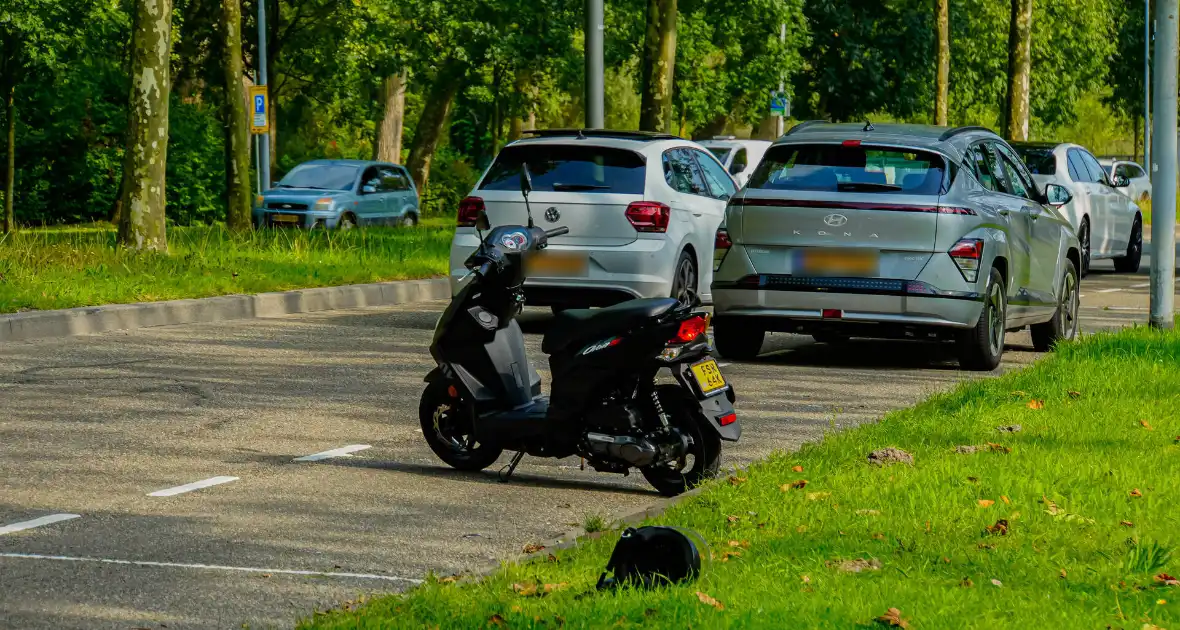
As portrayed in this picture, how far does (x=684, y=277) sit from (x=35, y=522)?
8.69 metres

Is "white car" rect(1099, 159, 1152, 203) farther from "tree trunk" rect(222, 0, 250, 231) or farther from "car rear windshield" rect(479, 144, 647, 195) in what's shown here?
"car rear windshield" rect(479, 144, 647, 195)

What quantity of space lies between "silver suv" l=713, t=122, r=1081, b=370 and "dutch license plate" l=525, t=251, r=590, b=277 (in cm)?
166

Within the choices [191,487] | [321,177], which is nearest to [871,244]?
[191,487]

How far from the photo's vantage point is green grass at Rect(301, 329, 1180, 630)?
16.8 ft

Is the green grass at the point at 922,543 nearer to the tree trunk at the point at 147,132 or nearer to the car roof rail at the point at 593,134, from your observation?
the car roof rail at the point at 593,134

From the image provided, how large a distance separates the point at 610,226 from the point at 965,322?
127 inches

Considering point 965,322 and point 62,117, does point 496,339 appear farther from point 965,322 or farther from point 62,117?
point 62,117

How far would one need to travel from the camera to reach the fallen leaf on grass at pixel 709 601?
5133 mm

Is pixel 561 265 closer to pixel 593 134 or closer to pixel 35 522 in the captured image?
pixel 593 134

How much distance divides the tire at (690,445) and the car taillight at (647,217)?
6.77 meters

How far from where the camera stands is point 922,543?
6.11 m

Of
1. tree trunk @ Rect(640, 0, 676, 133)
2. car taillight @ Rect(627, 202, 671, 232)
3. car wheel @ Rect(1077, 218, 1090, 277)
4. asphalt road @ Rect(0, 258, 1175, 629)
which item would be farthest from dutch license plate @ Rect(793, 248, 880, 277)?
tree trunk @ Rect(640, 0, 676, 133)

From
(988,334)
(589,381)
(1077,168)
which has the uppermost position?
(1077,168)

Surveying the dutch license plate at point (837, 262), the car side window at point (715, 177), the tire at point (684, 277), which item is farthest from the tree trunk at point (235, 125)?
the dutch license plate at point (837, 262)
